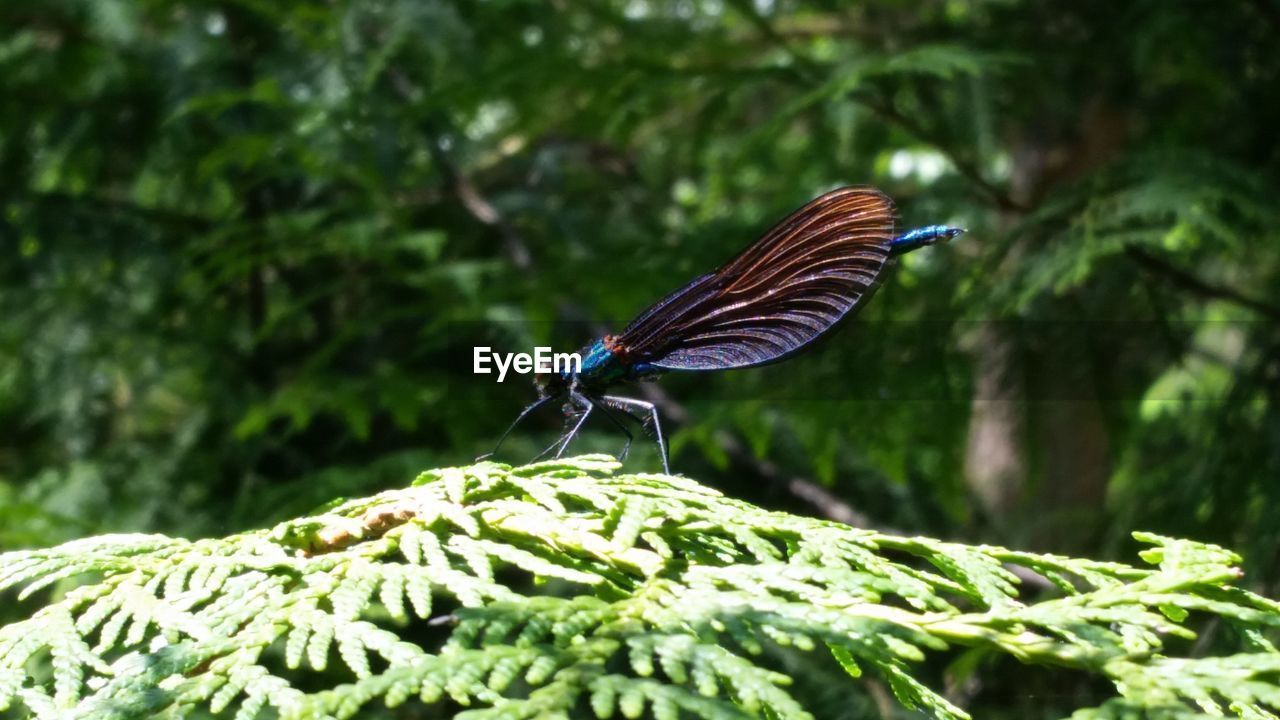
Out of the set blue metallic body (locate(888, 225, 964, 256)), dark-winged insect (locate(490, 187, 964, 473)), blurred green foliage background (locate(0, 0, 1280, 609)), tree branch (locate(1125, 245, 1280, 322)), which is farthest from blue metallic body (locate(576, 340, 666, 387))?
tree branch (locate(1125, 245, 1280, 322))

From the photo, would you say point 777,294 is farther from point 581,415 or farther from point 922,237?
point 581,415

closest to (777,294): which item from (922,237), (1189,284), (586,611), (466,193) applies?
(922,237)

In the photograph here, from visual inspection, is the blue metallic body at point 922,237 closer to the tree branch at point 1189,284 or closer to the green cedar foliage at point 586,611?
the green cedar foliage at point 586,611

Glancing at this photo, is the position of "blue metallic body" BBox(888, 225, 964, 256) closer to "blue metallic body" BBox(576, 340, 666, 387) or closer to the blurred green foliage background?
"blue metallic body" BBox(576, 340, 666, 387)

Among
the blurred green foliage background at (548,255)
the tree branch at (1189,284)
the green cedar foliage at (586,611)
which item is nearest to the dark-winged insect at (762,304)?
the green cedar foliage at (586,611)

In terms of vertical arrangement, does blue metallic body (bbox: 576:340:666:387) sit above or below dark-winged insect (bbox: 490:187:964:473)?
below

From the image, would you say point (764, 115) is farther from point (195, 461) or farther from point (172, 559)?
point (172, 559)

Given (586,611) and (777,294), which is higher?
(777,294)
